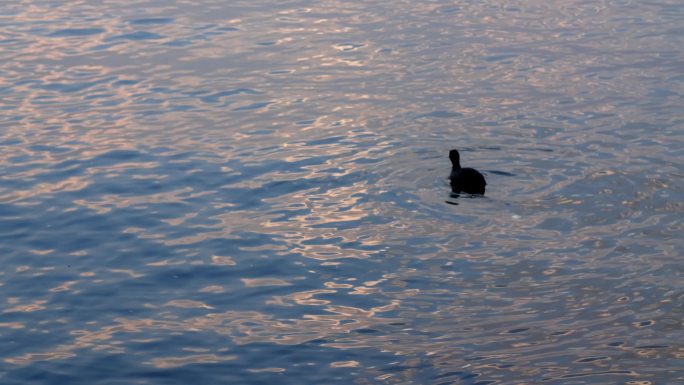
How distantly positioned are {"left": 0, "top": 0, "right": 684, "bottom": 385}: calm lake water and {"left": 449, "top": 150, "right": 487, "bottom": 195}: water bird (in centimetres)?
23

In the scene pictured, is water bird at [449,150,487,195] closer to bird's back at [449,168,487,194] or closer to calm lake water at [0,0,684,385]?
bird's back at [449,168,487,194]

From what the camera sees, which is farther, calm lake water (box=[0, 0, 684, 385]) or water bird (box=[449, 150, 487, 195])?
water bird (box=[449, 150, 487, 195])

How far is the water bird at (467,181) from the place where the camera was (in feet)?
56.0

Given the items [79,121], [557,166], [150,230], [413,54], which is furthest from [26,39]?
[557,166]

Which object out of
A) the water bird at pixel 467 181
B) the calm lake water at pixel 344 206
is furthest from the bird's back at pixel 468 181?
the calm lake water at pixel 344 206

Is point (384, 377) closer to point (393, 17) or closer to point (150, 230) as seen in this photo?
point (150, 230)

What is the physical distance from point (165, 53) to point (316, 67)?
3822 millimetres

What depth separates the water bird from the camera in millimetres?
17062

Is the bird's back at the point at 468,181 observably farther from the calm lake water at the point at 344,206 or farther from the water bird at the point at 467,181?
the calm lake water at the point at 344,206

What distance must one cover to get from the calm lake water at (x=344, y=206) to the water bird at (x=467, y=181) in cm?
23

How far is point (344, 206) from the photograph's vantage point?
17141 mm

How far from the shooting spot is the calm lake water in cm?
1292

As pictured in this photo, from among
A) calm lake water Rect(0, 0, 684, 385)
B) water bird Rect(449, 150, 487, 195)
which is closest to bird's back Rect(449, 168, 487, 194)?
water bird Rect(449, 150, 487, 195)

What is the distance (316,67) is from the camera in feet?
84.1
